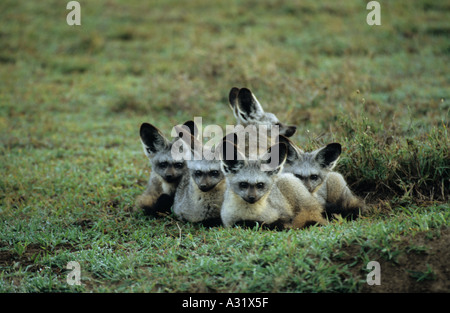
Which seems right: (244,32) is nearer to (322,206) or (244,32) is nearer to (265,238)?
(322,206)

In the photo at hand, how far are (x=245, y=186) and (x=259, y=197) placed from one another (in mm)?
A: 187

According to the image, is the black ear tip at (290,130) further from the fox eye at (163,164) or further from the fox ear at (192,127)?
the fox eye at (163,164)

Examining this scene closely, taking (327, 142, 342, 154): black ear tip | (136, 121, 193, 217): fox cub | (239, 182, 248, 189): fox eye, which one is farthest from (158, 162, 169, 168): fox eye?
(327, 142, 342, 154): black ear tip

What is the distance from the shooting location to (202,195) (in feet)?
17.1

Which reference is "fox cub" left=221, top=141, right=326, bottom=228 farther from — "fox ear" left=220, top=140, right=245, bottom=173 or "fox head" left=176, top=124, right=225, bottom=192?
"fox head" left=176, top=124, right=225, bottom=192

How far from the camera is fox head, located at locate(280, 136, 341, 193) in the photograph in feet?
17.3

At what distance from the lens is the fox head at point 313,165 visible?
5.27 meters

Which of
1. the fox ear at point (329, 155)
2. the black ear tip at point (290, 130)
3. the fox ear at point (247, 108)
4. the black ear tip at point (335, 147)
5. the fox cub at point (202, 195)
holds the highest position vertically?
the fox ear at point (247, 108)

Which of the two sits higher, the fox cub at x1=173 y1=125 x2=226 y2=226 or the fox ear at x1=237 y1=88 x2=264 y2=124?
the fox ear at x1=237 y1=88 x2=264 y2=124

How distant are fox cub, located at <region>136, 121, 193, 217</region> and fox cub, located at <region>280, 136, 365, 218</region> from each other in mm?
1350

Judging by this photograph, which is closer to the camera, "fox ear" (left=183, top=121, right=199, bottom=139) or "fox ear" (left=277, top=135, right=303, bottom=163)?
"fox ear" (left=277, top=135, right=303, bottom=163)

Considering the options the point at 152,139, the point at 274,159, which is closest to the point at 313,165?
the point at 274,159

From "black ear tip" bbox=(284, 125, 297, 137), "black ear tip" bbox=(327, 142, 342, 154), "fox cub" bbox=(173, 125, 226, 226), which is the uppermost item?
"black ear tip" bbox=(284, 125, 297, 137)

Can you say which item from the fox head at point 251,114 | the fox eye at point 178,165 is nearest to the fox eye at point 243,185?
the fox eye at point 178,165
